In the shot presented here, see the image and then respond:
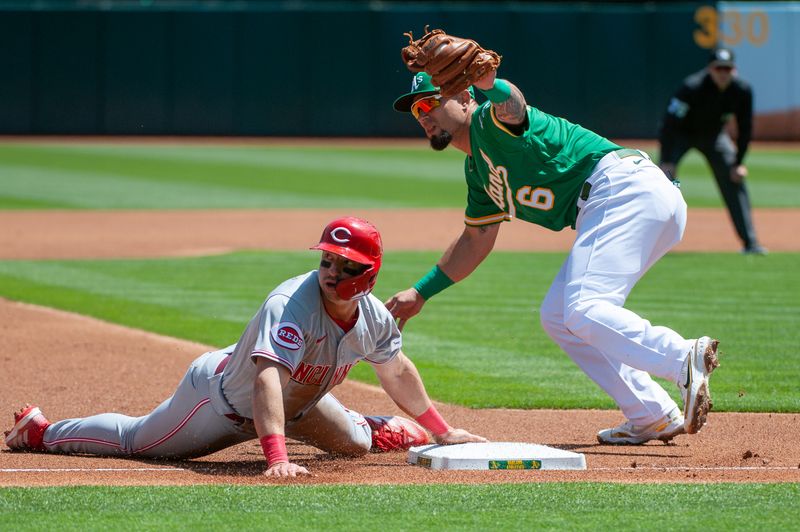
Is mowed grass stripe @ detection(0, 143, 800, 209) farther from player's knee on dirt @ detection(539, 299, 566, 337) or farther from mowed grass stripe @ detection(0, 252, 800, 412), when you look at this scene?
player's knee on dirt @ detection(539, 299, 566, 337)

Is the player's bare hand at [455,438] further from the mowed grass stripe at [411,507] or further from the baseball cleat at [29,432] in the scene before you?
the baseball cleat at [29,432]

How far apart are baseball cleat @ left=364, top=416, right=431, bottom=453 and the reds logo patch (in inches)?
41.5

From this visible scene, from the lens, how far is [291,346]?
454 centimetres

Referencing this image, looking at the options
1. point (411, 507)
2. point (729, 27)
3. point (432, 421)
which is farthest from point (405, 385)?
point (729, 27)

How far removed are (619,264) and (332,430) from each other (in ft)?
4.57

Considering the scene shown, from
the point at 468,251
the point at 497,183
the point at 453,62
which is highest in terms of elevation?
the point at 453,62

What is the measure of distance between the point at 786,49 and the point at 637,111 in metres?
3.55

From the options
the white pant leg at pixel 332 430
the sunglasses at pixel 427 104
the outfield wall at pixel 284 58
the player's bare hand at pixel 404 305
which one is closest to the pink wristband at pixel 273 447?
the white pant leg at pixel 332 430

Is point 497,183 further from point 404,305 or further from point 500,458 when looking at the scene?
point 500,458

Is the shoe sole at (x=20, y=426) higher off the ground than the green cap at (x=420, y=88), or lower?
lower

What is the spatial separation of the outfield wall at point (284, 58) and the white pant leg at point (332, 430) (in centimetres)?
2266

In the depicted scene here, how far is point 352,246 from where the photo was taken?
457 centimetres

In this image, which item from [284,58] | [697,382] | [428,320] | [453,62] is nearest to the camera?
[697,382]

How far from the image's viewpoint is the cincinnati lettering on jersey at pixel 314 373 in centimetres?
479
